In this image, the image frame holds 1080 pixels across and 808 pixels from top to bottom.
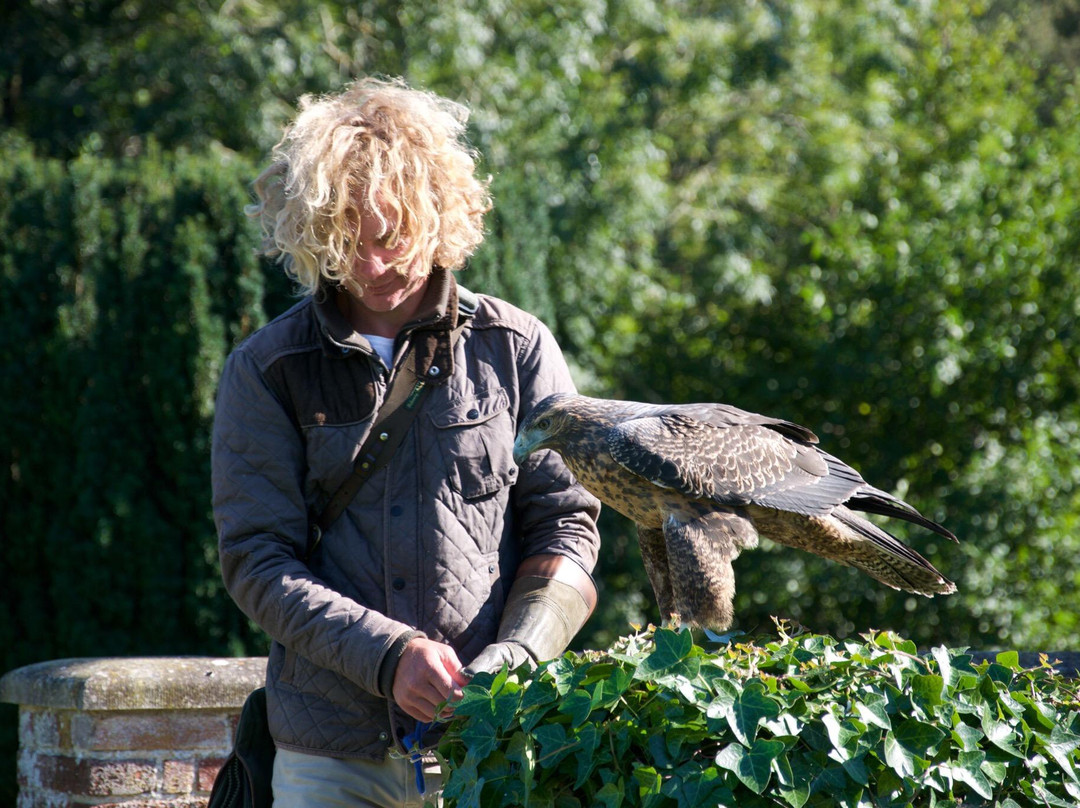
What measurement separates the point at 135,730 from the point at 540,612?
5.96 feet

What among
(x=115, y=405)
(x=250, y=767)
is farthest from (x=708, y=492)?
(x=115, y=405)

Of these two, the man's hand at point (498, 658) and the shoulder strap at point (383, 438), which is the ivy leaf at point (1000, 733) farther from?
the shoulder strap at point (383, 438)

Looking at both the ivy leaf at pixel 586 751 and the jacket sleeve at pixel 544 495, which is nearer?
the ivy leaf at pixel 586 751

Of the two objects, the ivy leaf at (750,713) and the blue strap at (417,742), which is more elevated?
the ivy leaf at (750,713)

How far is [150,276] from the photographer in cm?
540

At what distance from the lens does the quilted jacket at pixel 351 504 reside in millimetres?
2322

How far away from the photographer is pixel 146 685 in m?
3.48

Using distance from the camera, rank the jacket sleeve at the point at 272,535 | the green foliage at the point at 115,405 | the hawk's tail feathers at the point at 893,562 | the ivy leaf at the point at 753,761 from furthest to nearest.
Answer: the green foliage at the point at 115,405 → the hawk's tail feathers at the point at 893,562 → the jacket sleeve at the point at 272,535 → the ivy leaf at the point at 753,761

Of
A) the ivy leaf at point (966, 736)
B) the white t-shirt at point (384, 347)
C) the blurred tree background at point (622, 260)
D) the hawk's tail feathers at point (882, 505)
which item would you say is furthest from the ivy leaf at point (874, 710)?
the blurred tree background at point (622, 260)

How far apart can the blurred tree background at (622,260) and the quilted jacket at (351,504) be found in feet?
10.1

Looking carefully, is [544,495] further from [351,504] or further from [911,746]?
[911,746]

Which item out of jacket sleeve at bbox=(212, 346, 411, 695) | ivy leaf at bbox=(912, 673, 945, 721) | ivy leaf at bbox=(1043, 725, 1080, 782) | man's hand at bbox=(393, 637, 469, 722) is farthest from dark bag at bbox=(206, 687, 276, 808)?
ivy leaf at bbox=(1043, 725, 1080, 782)

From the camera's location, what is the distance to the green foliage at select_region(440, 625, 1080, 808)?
66.2 inches

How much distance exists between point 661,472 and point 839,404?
5.40 meters
